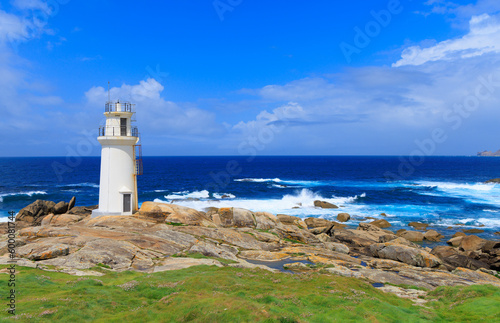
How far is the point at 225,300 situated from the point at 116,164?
2264cm

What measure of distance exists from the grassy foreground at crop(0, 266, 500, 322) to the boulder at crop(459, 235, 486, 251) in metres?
19.2

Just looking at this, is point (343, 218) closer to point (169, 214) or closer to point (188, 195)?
point (169, 214)

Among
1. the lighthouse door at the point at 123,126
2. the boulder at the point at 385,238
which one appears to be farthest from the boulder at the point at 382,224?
the lighthouse door at the point at 123,126

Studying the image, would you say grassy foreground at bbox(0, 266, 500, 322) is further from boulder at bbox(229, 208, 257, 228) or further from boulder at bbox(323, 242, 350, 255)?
boulder at bbox(229, 208, 257, 228)

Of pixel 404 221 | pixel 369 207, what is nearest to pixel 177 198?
pixel 369 207

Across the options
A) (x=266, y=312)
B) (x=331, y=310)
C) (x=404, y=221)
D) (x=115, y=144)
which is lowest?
(x=404, y=221)

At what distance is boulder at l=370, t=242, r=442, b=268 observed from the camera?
2766cm

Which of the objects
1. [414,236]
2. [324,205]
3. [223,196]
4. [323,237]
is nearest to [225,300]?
[323,237]

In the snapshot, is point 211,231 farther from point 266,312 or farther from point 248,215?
point 266,312

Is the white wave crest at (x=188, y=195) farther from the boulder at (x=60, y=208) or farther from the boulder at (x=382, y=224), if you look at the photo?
the boulder at (x=382, y=224)

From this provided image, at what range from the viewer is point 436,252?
3216 centimetres

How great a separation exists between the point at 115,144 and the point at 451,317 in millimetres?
28781

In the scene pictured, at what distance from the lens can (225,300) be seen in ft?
39.7

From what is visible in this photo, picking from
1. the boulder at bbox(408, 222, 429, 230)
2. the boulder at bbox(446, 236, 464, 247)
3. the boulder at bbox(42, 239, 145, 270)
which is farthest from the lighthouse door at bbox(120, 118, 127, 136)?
the boulder at bbox(408, 222, 429, 230)
